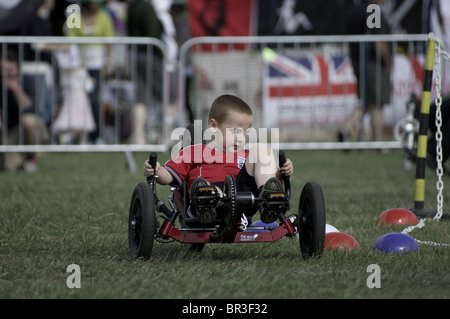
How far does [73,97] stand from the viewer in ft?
38.9

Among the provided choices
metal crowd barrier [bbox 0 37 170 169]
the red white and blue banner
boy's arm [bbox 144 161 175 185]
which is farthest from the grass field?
the red white and blue banner

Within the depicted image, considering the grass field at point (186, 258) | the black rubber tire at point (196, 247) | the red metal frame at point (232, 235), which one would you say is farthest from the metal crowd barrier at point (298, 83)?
the red metal frame at point (232, 235)

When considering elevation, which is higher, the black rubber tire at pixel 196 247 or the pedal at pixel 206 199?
the pedal at pixel 206 199

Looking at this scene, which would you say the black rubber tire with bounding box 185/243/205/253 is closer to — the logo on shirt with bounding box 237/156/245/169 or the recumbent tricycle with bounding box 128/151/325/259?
the recumbent tricycle with bounding box 128/151/325/259

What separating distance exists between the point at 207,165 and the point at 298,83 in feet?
27.7

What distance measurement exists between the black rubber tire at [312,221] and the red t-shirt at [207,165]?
424 millimetres

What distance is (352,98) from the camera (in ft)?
44.7

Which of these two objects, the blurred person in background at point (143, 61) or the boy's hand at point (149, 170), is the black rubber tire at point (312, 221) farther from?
the blurred person in background at point (143, 61)

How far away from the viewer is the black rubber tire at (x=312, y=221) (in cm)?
415

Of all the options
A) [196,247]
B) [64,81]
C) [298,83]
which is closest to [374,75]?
[298,83]

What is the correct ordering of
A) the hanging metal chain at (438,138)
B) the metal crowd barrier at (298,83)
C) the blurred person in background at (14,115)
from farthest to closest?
the metal crowd barrier at (298,83), the blurred person in background at (14,115), the hanging metal chain at (438,138)
